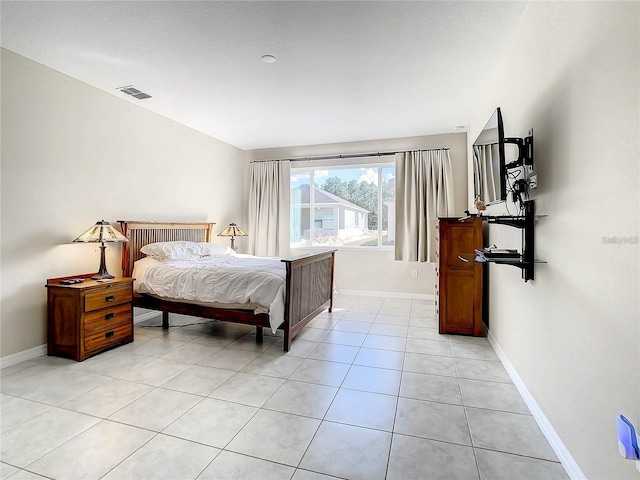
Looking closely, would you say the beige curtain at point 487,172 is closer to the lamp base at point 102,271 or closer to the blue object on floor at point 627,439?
the blue object on floor at point 627,439

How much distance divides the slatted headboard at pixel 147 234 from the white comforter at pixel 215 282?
0.40ft

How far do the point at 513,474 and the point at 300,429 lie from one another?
110cm

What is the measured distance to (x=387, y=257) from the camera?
5.46 metres

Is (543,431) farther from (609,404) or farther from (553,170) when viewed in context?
(553,170)

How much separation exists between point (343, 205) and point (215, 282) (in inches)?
123

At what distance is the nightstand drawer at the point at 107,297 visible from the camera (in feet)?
9.47

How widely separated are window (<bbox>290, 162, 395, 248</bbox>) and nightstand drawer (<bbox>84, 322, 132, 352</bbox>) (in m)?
3.27

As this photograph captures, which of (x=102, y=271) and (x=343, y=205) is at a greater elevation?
(x=343, y=205)

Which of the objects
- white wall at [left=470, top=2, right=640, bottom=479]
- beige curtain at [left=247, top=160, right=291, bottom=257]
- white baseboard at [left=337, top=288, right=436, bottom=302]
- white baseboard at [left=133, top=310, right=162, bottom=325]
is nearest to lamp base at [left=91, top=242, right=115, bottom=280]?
white baseboard at [left=133, top=310, right=162, bottom=325]

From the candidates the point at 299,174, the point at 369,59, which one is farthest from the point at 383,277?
the point at 369,59

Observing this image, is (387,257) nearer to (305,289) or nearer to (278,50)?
(305,289)

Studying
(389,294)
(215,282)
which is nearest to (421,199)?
(389,294)

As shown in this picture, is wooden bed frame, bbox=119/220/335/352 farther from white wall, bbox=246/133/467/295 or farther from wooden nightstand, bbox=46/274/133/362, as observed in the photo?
white wall, bbox=246/133/467/295

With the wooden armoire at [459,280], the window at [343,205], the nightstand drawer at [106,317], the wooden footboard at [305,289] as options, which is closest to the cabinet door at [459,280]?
the wooden armoire at [459,280]
